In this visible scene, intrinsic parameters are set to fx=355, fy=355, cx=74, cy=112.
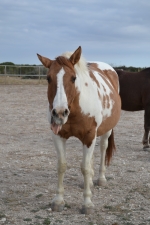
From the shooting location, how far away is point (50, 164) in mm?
6148

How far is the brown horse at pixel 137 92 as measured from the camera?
7590 millimetres

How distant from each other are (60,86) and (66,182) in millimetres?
2071

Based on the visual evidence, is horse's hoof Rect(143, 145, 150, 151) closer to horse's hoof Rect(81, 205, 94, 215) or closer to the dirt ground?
the dirt ground

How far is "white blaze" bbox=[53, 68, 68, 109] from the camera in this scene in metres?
3.52

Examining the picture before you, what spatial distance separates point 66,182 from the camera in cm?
525

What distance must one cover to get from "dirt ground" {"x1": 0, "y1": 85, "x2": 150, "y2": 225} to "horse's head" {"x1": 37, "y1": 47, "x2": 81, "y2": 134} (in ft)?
3.61

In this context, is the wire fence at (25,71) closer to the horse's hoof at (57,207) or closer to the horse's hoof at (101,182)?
the horse's hoof at (101,182)

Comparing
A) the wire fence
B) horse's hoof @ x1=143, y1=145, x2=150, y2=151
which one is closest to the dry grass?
the wire fence

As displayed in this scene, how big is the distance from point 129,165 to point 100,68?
1763mm

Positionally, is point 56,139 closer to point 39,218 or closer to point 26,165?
point 39,218

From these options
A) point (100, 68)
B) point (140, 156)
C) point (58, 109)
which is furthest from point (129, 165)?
point (58, 109)

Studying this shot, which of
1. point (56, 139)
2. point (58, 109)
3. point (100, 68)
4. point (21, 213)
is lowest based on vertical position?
point (21, 213)

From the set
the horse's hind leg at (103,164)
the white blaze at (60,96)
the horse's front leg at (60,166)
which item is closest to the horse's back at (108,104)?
the horse's hind leg at (103,164)

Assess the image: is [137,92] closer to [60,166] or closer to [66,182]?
[66,182]
